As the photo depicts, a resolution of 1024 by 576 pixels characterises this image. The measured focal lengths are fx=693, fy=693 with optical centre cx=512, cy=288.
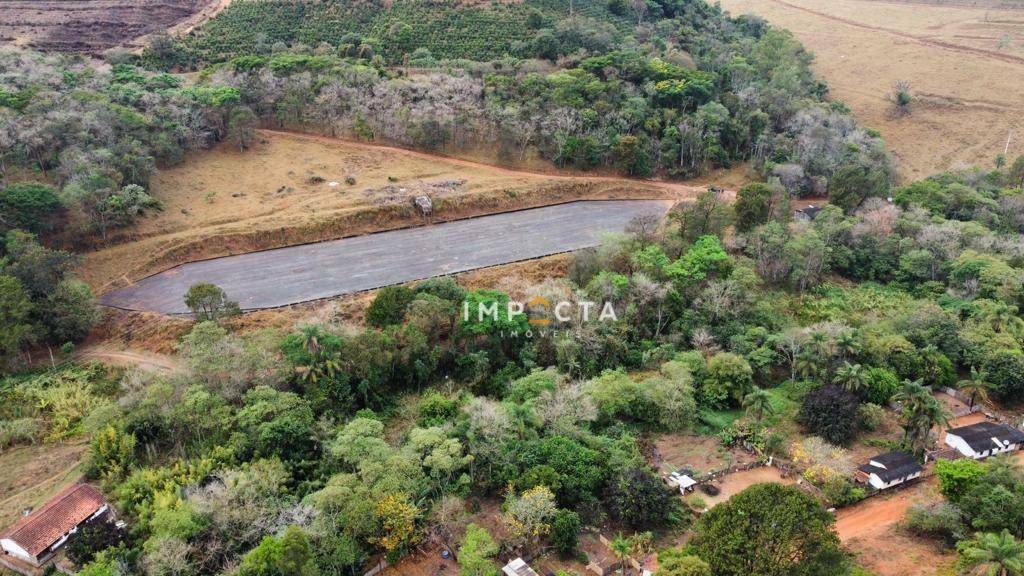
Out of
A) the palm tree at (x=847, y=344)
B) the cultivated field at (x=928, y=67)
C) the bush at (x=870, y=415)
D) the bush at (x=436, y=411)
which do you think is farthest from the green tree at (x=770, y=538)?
the cultivated field at (x=928, y=67)

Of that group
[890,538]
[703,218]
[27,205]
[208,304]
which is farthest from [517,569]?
[27,205]

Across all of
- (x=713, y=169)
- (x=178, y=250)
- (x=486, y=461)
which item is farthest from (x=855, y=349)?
(x=178, y=250)

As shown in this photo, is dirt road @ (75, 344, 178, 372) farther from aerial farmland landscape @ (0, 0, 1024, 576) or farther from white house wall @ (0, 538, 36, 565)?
white house wall @ (0, 538, 36, 565)

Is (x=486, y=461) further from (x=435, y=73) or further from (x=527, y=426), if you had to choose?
(x=435, y=73)

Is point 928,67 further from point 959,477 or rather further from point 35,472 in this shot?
point 35,472

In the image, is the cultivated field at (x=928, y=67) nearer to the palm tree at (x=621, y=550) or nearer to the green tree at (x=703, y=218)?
the green tree at (x=703, y=218)

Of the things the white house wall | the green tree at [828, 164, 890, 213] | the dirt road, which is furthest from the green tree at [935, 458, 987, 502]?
the white house wall
